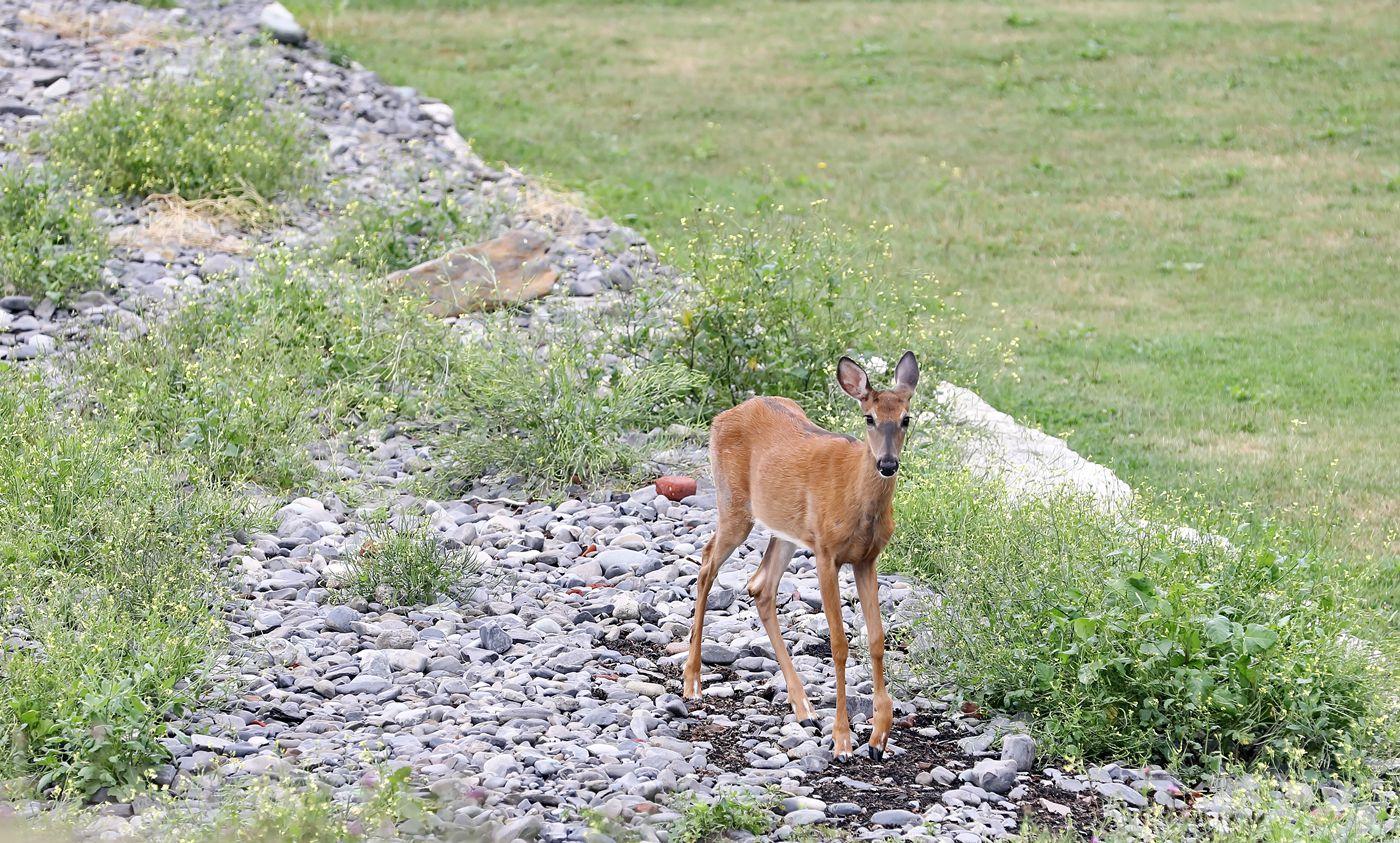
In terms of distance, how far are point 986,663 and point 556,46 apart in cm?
1520

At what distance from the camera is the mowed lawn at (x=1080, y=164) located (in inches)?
387

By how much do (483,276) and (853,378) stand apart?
210 inches

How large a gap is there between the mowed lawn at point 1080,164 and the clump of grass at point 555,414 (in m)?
2.72

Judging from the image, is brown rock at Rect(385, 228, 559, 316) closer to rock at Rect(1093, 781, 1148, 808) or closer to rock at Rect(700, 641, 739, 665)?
rock at Rect(700, 641, 739, 665)

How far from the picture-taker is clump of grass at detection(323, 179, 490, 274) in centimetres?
1080

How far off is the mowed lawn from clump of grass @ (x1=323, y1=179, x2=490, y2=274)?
6.73 ft

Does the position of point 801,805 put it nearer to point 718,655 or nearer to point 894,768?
point 894,768

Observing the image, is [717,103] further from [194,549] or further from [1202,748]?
[1202,748]

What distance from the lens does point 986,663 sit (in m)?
→ 5.82

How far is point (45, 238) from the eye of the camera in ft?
33.3

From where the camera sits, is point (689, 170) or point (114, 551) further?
point (689, 170)

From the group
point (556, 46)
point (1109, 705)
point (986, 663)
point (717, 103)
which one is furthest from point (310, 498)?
point (556, 46)

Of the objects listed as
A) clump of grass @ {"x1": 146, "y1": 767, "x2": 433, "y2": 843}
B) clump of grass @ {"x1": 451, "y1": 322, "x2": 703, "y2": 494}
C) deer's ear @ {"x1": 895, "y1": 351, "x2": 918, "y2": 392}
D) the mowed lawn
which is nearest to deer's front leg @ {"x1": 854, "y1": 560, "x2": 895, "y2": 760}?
deer's ear @ {"x1": 895, "y1": 351, "x2": 918, "y2": 392}

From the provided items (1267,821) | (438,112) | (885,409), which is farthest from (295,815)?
(438,112)
